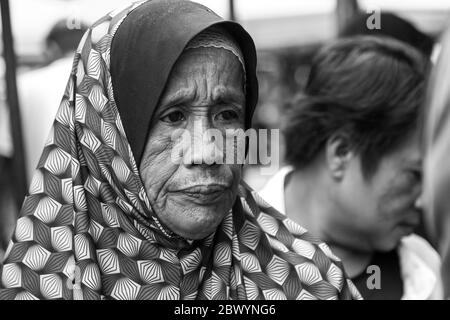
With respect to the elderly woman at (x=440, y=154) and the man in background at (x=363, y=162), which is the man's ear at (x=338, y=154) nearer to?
the man in background at (x=363, y=162)

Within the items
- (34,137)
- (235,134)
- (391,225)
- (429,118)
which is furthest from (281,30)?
(429,118)

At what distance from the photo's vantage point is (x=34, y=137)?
323 cm

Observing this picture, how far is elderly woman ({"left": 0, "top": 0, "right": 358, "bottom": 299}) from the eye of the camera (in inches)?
74.4

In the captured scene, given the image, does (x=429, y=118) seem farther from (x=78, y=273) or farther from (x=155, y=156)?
(x=78, y=273)

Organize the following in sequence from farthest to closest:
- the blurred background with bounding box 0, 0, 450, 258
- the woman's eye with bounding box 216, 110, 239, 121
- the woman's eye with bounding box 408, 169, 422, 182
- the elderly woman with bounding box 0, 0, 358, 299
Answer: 1. the blurred background with bounding box 0, 0, 450, 258
2. the woman's eye with bounding box 408, 169, 422, 182
3. the woman's eye with bounding box 216, 110, 239, 121
4. the elderly woman with bounding box 0, 0, 358, 299

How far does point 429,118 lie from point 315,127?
4.09ft

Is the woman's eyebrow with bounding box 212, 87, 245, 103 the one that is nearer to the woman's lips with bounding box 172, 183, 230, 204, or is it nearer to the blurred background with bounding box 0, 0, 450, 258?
the woman's lips with bounding box 172, 183, 230, 204

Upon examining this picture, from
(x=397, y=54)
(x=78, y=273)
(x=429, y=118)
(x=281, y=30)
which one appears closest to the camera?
(x=429, y=118)

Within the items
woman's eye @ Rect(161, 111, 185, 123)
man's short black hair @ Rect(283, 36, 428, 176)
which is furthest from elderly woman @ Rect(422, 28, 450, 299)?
man's short black hair @ Rect(283, 36, 428, 176)

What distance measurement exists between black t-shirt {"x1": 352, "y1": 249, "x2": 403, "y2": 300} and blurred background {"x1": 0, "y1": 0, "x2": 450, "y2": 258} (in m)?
0.58

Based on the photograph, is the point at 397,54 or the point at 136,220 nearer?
the point at 136,220

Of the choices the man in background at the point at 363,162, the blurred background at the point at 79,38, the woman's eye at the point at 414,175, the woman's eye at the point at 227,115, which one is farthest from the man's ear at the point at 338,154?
the woman's eye at the point at 227,115

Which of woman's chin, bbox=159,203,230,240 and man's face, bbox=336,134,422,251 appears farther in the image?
man's face, bbox=336,134,422,251
